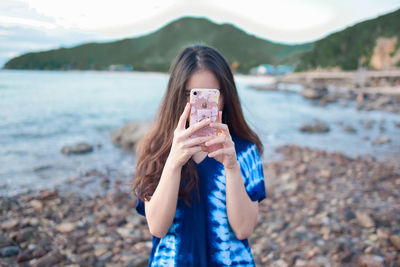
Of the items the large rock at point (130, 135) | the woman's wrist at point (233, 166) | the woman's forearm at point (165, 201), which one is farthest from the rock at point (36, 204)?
the woman's wrist at point (233, 166)

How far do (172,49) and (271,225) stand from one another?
11285 centimetres

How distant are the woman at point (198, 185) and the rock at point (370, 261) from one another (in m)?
2.31

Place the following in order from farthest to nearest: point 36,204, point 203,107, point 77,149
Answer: point 77,149, point 36,204, point 203,107

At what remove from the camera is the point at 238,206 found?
1.46 metres

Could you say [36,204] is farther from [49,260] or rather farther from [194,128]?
[194,128]

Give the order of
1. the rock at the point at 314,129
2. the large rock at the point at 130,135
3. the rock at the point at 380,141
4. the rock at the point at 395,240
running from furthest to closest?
the rock at the point at 314,129, the rock at the point at 380,141, the large rock at the point at 130,135, the rock at the point at 395,240

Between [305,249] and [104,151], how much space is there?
719cm

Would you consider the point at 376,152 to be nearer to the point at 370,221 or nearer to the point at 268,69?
the point at 370,221

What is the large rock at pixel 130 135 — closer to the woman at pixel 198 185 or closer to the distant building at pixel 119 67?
the woman at pixel 198 185

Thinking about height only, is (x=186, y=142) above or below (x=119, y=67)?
below

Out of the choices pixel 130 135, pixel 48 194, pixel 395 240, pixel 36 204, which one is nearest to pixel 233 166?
pixel 395 240

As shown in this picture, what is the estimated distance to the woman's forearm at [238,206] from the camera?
1415 mm

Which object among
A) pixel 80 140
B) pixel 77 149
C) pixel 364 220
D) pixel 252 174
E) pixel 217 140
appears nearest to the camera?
pixel 217 140

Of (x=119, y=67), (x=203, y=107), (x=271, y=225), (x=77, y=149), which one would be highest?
(x=119, y=67)
